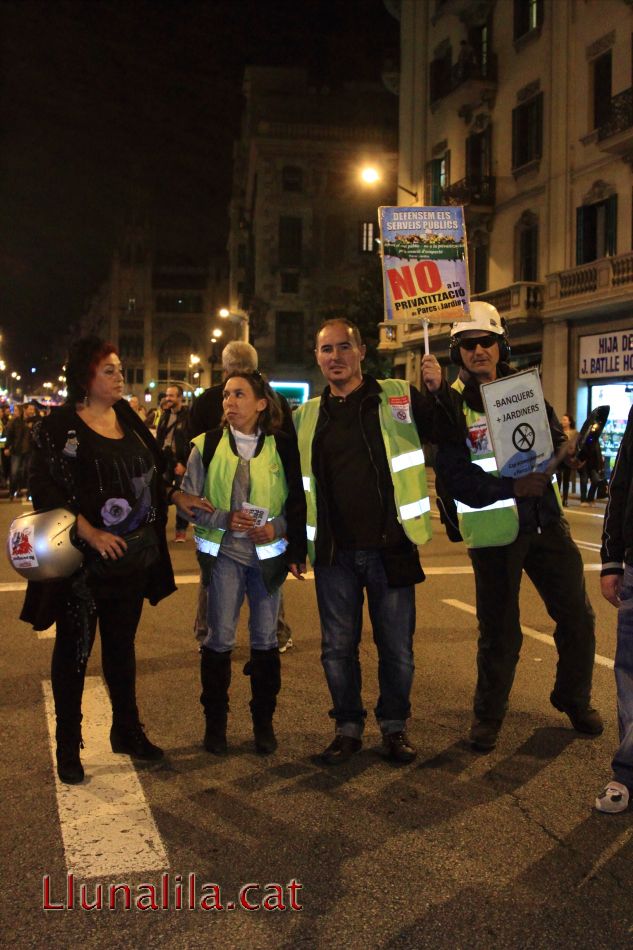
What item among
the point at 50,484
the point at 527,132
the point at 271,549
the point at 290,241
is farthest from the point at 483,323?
the point at 290,241

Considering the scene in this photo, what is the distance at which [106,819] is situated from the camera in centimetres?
392

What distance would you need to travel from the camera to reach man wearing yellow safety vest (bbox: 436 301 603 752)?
4789 mm

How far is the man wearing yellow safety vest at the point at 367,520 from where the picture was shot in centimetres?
467

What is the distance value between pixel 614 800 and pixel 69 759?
2.40 m

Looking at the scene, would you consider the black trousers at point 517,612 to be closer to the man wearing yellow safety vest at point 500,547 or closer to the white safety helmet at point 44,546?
the man wearing yellow safety vest at point 500,547

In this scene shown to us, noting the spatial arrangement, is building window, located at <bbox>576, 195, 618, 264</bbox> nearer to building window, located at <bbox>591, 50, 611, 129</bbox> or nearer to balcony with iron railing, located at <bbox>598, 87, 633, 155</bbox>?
balcony with iron railing, located at <bbox>598, 87, 633, 155</bbox>

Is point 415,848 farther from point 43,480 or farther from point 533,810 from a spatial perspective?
point 43,480

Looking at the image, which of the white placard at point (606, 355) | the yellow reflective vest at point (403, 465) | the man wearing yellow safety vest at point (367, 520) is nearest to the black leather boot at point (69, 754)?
the man wearing yellow safety vest at point (367, 520)

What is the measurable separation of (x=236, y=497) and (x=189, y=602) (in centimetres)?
421

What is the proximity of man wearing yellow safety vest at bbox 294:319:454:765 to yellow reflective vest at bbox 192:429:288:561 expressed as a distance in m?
0.19

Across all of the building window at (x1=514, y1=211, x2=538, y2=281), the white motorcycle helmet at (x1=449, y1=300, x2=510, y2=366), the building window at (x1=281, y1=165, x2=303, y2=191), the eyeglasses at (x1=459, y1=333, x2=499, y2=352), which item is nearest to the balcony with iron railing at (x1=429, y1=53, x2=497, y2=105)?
the building window at (x1=514, y1=211, x2=538, y2=281)

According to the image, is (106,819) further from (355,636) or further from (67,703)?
(355,636)

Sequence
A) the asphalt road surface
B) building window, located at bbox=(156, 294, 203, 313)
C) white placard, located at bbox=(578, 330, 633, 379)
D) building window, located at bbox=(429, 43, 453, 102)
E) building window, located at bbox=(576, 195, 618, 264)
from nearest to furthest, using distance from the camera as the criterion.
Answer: the asphalt road surface → white placard, located at bbox=(578, 330, 633, 379) → building window, located at bbox=(576, 195, 618, 264) → building window, located at bbox=(429, 43, 453, 102) → building window, located at bbox=(156, 294, 203, 313)

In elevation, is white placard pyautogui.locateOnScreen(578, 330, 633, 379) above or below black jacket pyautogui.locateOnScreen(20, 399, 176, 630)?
above
